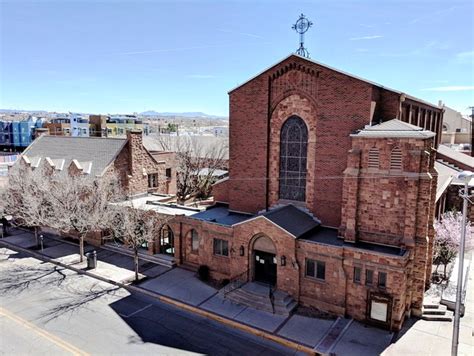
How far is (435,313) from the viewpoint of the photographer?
60.6ft

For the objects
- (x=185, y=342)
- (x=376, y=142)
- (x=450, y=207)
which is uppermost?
(x=376, y=142)

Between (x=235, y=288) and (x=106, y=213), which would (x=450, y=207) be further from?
(x=106, y=213)

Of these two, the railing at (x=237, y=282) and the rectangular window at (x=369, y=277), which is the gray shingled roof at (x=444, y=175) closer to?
the rectangular window at (x=369, y=277)

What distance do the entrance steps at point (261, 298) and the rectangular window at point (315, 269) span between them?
172cm

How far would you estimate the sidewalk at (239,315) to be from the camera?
16234mm

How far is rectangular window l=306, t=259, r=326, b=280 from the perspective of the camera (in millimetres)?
18906

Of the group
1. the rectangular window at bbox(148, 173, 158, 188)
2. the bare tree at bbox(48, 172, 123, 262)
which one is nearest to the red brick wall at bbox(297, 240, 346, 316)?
the bare tree at bbox(48, 172, 123, 262)

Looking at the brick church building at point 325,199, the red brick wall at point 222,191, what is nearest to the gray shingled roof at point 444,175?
the brick church building at point 325,199

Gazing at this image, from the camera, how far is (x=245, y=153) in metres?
24.6

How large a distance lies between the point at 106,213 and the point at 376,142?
18199 millimetres

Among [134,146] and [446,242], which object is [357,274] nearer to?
→ [446,242]

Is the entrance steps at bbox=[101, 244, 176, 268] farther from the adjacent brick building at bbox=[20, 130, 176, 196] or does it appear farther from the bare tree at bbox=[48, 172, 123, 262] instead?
the adjacent brick building at bbox=[20, 130, 176, 196]

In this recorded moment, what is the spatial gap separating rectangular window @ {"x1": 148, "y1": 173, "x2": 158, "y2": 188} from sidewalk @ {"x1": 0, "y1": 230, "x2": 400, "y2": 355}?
8.54 meters

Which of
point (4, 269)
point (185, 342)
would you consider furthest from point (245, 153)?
point (4, 269)
